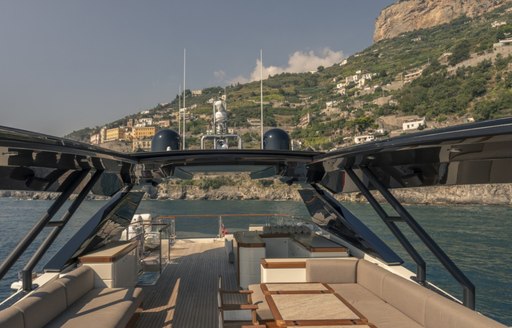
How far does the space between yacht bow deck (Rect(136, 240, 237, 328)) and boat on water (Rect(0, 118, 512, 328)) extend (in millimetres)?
27

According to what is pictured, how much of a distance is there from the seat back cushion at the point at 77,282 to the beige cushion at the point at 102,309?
60mm

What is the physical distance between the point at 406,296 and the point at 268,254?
3337 millimetres

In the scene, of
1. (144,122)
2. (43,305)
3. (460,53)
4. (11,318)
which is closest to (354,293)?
(43,305)

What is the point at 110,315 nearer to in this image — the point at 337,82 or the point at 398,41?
the point at 337,82

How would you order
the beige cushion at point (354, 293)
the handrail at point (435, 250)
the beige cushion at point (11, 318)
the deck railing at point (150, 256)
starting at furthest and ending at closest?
the deck railing at point (150, 256) → the beige cushion at point (354, 293) → the handrail at point (435, 250) → the beige cushion at point (11, 318)

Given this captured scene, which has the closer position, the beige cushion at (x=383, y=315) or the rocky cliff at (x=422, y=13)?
the beige cushion at (x=383, y=315)

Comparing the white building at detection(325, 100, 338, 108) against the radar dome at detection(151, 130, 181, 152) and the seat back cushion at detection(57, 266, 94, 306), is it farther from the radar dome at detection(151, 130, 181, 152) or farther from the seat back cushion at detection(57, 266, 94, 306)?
the seat back cushion at detection(57, 266, 94, 306)

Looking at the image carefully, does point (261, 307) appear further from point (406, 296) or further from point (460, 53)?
point (460, 53)

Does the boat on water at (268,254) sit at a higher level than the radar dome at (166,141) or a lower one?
lower

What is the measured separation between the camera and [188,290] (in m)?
5.62

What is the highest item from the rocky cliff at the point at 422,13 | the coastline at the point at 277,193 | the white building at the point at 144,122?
the rocky cliff at the point at 422,13

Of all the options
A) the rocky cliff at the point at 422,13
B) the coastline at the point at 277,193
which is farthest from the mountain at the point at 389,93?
the coastline at the point at 277,193

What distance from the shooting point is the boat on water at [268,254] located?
282 cm

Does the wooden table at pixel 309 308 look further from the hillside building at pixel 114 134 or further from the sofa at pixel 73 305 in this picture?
the hillside building at pixel 114 134
